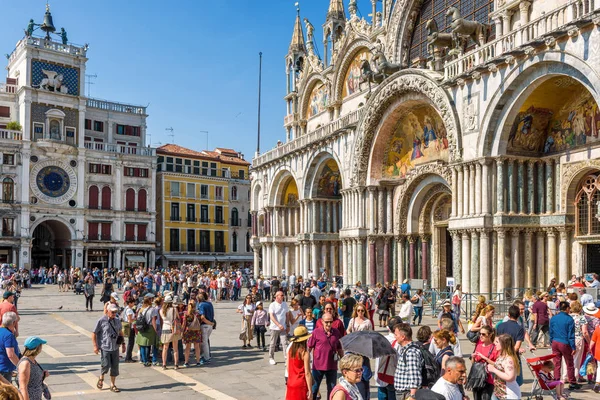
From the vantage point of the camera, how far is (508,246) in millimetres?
20891

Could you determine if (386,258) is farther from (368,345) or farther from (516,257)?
(368,345)

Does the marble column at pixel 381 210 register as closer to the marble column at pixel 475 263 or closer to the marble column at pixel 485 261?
the marble column at pixel 475 263

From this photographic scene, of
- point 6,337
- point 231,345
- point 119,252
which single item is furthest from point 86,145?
point 6,337

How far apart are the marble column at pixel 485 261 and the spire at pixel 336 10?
21.3 meters

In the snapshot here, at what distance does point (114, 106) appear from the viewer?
60219 millimetres

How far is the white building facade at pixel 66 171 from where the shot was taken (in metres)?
51.8

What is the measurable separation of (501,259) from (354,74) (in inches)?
697

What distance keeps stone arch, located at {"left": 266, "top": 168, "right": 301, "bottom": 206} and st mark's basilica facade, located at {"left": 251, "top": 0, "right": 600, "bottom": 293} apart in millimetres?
492

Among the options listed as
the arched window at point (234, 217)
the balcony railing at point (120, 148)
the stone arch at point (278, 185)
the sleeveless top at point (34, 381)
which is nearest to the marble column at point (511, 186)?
the sleeveless top at point (34, 381)

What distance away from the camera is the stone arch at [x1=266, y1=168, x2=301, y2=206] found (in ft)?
131

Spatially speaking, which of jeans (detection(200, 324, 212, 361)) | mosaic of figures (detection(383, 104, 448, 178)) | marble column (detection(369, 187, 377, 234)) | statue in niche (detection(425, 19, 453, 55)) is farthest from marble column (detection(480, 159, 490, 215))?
jeans (detection(200, 324, 212, 361))

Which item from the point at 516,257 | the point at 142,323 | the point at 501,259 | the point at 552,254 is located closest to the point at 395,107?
the point at 501,259

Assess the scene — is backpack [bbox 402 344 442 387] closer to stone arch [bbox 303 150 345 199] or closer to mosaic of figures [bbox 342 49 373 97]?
stone arch [bbox 303 150 345 199]

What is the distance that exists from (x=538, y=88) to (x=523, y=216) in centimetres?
430
